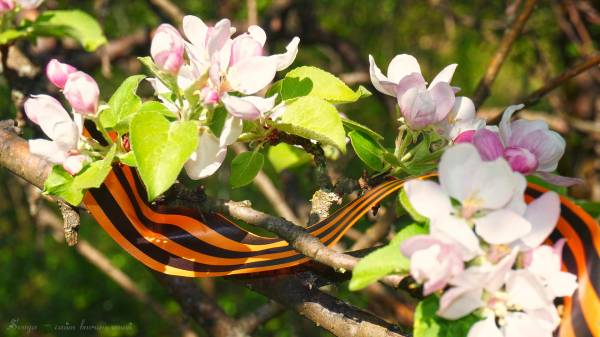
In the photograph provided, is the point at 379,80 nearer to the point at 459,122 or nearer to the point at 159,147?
the point at 459,122

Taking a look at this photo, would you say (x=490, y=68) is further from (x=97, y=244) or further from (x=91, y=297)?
(x=97, y=244)

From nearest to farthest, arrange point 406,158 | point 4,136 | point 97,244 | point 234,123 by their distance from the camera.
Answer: point 234,123 → point 406,158 → point 4,136 → point 97,244

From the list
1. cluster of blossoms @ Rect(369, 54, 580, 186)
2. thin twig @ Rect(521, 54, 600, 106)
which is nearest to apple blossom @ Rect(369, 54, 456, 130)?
cluster of blossoms @ Rect(369, 54, 580, 186)

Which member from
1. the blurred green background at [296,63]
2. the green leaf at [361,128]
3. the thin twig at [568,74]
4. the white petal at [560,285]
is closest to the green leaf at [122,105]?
the green leaf at [361,128]

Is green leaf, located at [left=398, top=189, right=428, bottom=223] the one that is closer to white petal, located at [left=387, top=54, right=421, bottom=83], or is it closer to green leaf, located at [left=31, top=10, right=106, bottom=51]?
white petal, located at [left=387, top=54, right=421, bottom=83]

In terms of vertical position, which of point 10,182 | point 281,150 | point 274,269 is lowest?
point 10,182

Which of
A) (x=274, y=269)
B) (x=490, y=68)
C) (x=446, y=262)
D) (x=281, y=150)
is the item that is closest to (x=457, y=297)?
(x=446, y=262)

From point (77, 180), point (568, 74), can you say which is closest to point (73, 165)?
point (77, 180)

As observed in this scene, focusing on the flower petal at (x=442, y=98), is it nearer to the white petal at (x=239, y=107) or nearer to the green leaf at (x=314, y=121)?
the green leaf at (x=314, y=121)
